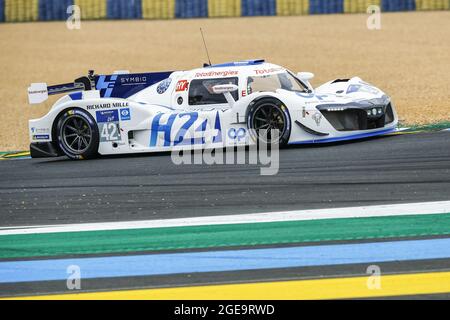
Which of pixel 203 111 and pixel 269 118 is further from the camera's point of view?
pixel 203 111

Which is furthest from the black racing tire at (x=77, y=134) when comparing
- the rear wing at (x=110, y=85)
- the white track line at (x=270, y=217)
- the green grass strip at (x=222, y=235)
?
the green grass strip at (x=222, y=235)

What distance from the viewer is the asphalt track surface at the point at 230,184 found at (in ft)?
30.1

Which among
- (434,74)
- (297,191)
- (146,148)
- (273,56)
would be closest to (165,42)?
(273,56)

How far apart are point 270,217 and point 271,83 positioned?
4135 mm

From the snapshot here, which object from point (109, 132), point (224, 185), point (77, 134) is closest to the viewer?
point (224, 185)

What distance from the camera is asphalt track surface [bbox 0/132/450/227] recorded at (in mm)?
9188

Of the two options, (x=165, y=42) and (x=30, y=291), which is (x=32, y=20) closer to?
(x=165, y=42)

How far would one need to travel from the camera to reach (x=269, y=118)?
39.8 ft

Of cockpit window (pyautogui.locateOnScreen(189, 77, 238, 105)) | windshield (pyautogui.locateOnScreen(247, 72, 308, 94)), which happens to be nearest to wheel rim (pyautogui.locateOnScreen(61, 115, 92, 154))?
cockpit window (pyautogui.locateOnScreen(189, 77, 238, 105))

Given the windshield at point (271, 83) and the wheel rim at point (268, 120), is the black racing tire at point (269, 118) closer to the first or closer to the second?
the wheel rim at point (268, 120)

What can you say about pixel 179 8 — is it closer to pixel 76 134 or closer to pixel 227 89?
pixel 76 134

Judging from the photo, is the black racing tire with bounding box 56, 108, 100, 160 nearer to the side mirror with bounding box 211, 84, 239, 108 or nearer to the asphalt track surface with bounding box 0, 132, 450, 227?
the asphalt track surface with bounding box 0, 132, 450, 227

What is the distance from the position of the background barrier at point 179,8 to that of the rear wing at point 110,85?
1746cm

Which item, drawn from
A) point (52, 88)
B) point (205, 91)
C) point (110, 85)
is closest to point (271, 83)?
point (205, 91)
